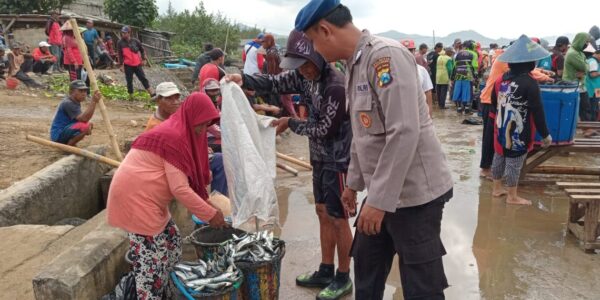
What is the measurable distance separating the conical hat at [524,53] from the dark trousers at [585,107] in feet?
16.1

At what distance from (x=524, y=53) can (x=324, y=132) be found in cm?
300

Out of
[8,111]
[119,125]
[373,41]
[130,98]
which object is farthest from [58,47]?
[373,41]

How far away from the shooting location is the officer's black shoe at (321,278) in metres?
3.68

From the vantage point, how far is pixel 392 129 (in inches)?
79.8

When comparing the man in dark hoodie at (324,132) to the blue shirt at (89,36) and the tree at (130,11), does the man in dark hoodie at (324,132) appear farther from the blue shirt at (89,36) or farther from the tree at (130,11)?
the tree at (130,11)

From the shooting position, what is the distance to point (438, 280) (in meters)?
2.34

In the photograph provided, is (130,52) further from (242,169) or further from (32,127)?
(242,169)

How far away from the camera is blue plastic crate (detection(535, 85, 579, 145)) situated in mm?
5746

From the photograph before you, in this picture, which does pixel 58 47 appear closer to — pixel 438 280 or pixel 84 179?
pixel 84 179

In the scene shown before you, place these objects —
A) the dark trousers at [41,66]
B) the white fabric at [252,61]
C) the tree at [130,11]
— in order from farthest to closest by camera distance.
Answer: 1. the tree at [130,11]
2. the dark trousers at [41,66]
3. the white fabric at [252,61]

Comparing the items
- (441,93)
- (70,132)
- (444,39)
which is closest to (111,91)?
(70,132)

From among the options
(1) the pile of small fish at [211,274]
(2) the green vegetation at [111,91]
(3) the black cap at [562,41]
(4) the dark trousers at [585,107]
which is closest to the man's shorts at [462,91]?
(3) the black cap at [562,41]

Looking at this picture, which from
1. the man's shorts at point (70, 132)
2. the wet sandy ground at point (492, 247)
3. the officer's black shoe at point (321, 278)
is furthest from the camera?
the man's shorts at point (70, 132)

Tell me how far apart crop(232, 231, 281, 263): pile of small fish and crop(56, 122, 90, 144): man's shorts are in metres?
3.83
